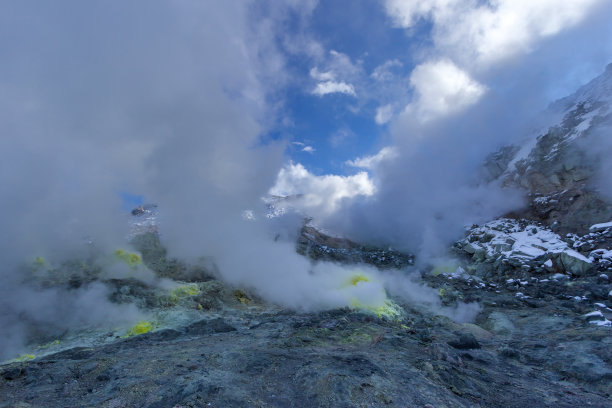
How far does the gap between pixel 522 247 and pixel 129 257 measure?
1020 inches

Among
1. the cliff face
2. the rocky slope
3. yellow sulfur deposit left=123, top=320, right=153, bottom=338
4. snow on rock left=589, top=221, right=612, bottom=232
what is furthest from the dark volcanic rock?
the cliff face

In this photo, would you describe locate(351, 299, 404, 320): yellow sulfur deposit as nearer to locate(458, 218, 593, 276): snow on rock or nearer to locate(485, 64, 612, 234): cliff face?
locate(458, 218, 593, 276): snow on rock

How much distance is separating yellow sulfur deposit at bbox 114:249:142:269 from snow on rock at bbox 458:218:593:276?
23.4 meters

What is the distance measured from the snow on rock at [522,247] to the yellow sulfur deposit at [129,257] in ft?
76.7

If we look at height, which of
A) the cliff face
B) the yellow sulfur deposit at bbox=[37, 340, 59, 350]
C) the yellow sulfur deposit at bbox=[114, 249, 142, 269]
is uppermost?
the cliff face

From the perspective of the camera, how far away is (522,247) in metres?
20.5

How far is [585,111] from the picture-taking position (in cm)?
3103

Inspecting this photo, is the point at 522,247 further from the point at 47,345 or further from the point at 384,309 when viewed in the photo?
the point at 47,345

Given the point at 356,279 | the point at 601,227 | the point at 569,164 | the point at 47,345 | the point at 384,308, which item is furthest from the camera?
the point at 569,164

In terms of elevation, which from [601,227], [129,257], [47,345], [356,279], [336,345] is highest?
[601,227]

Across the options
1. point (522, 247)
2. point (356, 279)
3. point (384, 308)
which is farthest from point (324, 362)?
point (522, 247)

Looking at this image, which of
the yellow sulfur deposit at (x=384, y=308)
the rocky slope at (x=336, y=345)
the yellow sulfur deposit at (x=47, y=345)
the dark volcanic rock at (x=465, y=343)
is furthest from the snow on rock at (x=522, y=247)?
the yellow sulfur deposit at (x=47, y=345)

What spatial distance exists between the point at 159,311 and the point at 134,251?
5.85m

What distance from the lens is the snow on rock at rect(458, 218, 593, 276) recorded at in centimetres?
1700
